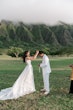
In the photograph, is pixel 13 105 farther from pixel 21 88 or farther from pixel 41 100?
pixel 21 88

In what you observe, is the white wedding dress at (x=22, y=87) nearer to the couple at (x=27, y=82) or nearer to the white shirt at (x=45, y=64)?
the couple at (x=27, y=82)

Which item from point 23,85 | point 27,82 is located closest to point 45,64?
point 27,82

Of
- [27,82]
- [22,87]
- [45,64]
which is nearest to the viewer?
[45,64]

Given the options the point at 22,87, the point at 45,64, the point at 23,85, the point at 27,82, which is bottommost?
the point at 22,87

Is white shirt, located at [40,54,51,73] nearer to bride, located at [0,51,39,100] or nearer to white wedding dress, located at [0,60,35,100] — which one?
bride, located at [0,51,39,100]

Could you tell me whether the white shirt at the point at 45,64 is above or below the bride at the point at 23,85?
above

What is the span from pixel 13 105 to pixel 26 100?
1.26m

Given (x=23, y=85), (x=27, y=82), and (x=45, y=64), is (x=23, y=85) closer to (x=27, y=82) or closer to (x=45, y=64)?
(x=27, y=82)

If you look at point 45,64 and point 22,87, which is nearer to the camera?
point 45,64

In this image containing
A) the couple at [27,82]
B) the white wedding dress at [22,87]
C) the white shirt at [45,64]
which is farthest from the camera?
the white shirt at [45,64]

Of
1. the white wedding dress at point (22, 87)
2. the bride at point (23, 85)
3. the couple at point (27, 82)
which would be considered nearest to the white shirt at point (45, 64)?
the couple at point (27, 82)

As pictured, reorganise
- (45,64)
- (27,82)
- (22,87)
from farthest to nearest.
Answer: (27,82) < (22,87) < (45,64)

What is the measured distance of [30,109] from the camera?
46.8 ft

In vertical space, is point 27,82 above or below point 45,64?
below
